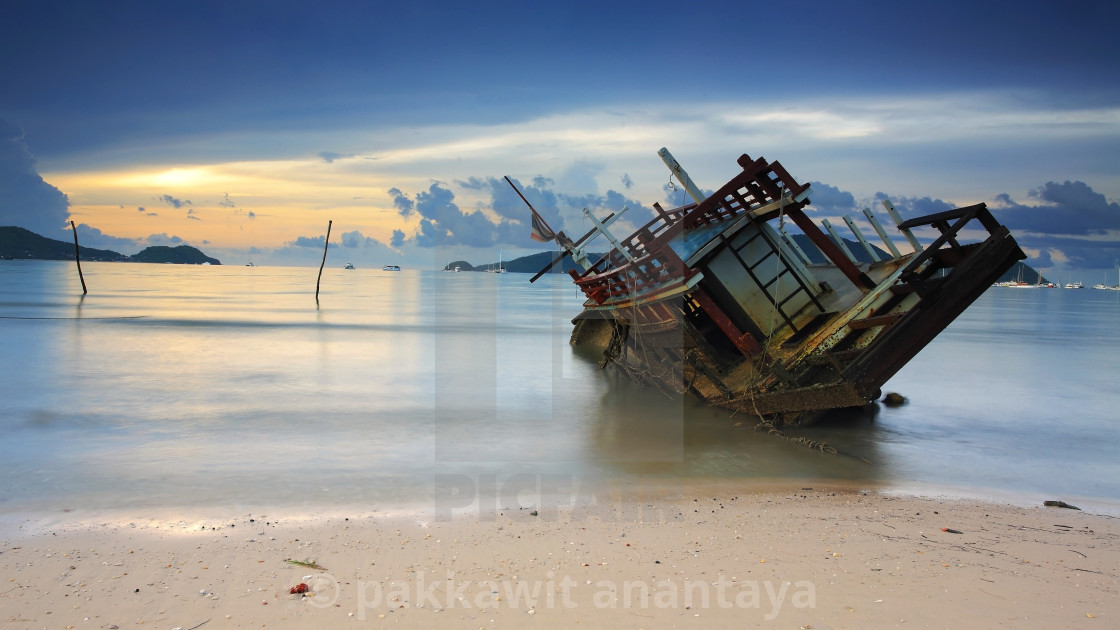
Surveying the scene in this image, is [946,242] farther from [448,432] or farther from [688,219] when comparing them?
[448,432]

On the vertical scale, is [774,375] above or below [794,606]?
above

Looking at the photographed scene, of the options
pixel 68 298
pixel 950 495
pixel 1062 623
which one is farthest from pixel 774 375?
pixel 68 298

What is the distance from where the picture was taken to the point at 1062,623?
15.1 ft

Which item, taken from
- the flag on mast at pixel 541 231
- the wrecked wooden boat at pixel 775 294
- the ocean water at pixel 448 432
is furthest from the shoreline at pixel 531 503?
the flag on mast at pixel 541 231

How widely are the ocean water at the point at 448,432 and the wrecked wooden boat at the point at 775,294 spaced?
2.81 feet

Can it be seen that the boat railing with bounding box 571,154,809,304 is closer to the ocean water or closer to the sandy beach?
the ocean water

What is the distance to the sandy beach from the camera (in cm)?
459

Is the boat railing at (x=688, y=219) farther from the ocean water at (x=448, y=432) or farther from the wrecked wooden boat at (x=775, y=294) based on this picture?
the ocean water at (x=448, y=432)

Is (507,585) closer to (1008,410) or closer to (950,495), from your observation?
(950,495)

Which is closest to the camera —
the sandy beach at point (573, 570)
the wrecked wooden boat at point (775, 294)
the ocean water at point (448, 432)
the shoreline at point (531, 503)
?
the sandy beach at point (573, 570)

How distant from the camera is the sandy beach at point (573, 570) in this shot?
181 inches

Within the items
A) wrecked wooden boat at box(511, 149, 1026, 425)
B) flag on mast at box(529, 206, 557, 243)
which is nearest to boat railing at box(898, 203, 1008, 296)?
wrecked wooden boat at box(511, 149, 1026, 425)

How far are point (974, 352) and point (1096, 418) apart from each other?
1244cm

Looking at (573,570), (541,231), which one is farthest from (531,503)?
(541,231)
